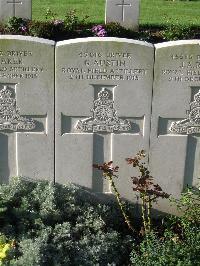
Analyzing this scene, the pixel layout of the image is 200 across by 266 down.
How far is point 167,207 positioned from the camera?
5852 mm

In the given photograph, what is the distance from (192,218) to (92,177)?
45.2 inches

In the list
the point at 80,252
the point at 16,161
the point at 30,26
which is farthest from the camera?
the point at 30,26

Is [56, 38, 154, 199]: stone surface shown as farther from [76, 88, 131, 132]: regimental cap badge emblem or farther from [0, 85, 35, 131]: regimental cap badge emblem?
[0, 85, 35, 131]: regimental cap badge emblem

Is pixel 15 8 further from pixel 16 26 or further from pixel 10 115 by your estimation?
pixel 10 115

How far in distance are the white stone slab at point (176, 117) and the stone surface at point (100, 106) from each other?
0.35 feet

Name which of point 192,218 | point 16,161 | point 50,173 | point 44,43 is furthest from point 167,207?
point 44,43

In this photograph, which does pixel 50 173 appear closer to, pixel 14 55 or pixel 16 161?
pixel 16 161

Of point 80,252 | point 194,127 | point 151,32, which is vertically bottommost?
point 80,252

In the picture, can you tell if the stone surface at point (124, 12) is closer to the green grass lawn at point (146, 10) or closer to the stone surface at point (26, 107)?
the green grass lawn at point (146, 10)

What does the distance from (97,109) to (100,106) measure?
0.14 feet

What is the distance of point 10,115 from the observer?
541cm

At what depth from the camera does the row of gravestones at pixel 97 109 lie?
5184 mm

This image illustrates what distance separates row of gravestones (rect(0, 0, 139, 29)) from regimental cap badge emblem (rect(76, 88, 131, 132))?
7735 mm

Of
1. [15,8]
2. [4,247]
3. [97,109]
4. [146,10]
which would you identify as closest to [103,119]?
[97,109]
